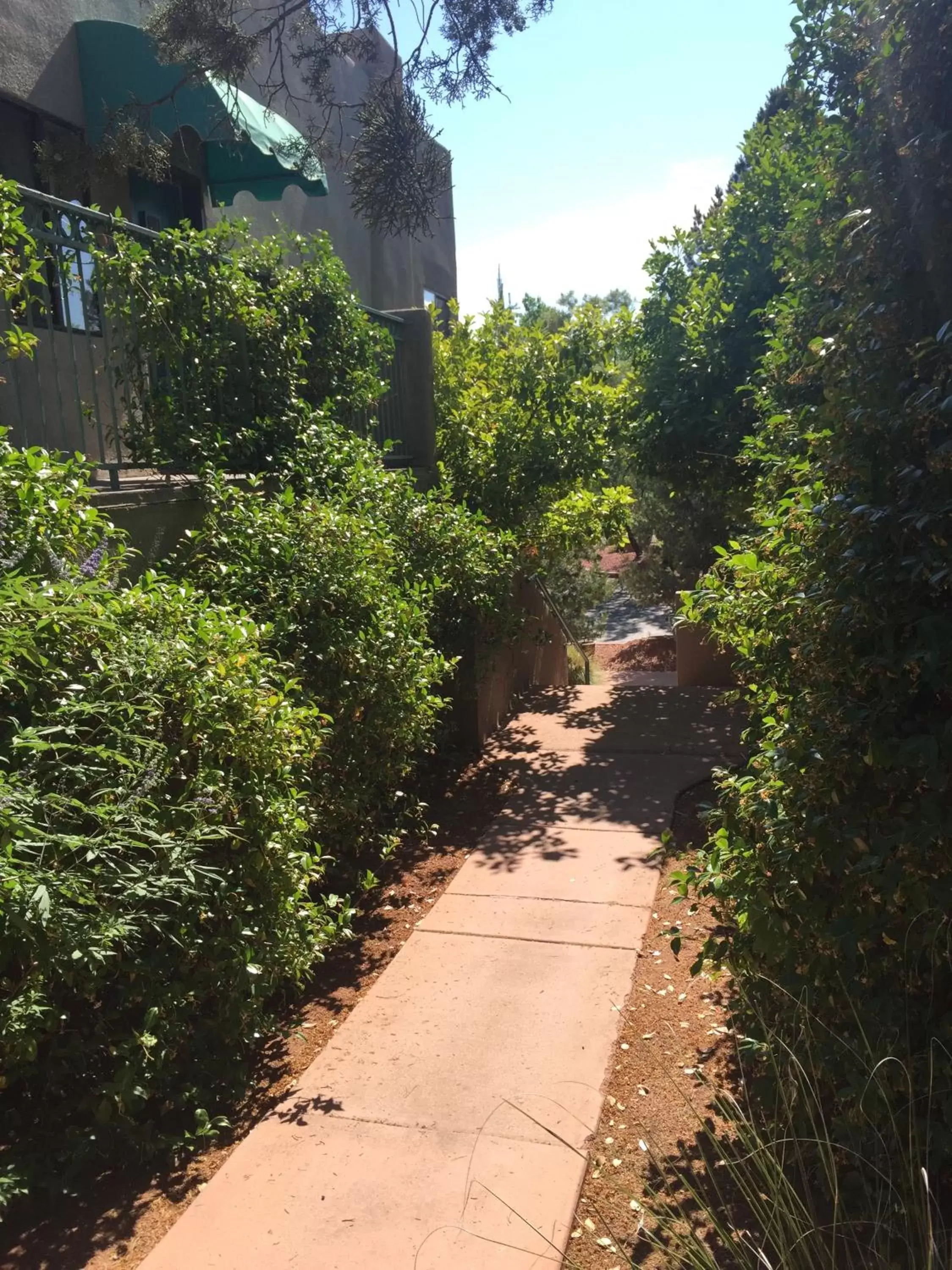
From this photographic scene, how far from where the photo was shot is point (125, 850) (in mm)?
2883

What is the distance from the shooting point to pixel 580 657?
14.8 metres

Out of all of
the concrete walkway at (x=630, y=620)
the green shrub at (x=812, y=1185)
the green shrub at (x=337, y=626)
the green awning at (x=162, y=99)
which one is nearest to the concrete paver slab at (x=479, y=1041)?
the green shrub at (x=812, y=1185)

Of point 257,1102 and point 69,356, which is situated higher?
point 69,356

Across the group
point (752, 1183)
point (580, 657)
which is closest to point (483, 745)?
point (752, 1183)

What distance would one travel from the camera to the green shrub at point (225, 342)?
5199 mm

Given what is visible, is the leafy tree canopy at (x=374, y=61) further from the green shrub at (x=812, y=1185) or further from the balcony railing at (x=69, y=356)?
the green shrub at (x=812, y=1185)

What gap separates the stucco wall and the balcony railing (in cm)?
166

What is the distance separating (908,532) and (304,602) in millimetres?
2834

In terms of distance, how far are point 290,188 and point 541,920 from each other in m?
9.58

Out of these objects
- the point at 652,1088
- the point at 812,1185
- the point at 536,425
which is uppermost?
the point at 536,425

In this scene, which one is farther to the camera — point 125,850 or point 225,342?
point 225,342

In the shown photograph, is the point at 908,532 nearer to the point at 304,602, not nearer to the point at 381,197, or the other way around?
the point at 304,602

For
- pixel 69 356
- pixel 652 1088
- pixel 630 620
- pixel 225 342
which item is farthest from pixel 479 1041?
pixel 630 620

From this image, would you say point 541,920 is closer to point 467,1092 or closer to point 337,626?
point 467,1092
